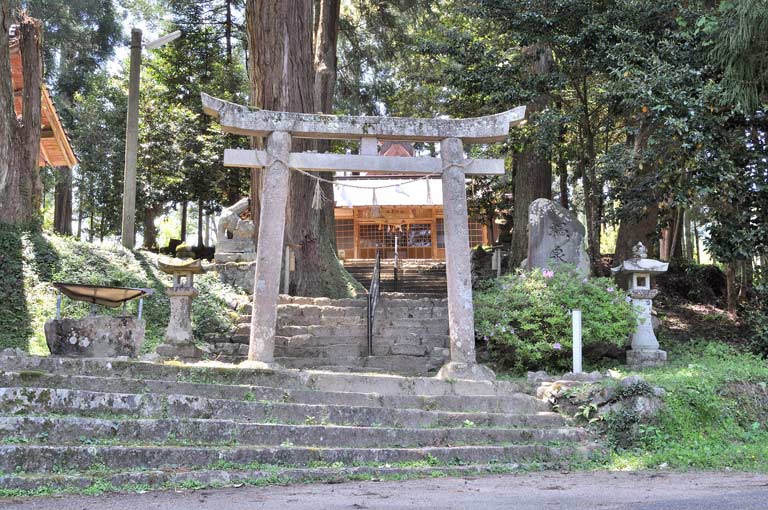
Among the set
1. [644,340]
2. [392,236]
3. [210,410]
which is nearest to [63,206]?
[392,236]

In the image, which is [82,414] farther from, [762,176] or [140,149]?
[140,149]

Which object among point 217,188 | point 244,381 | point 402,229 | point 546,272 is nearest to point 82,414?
point 244,381

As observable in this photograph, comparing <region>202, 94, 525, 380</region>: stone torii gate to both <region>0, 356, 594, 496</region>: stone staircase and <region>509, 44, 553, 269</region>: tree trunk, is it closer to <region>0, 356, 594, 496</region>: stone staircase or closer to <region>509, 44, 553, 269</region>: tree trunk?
<region>0, 356, 594, 496</region>: stone staircase

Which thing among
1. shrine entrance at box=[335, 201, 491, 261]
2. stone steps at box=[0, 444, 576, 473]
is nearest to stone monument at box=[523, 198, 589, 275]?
stone steps at box=[0, 444, 576, 473]

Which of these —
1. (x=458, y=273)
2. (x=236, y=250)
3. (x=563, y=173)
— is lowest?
(x=458, y=273)

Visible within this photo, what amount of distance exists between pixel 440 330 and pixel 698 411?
475 cm

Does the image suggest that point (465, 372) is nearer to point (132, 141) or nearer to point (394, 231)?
point (132, 141)

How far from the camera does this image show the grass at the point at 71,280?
1167 cm

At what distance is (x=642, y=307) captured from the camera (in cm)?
1084

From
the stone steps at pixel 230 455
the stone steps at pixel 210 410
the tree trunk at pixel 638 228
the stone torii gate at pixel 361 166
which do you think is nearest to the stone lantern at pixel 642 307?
the tree trunk at pixel 638 228

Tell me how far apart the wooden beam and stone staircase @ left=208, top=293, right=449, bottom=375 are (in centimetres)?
292

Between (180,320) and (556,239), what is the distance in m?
6.92

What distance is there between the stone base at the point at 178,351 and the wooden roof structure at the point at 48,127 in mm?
9712

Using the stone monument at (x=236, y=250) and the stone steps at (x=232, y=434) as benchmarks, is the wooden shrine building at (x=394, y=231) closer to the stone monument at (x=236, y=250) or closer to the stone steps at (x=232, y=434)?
the stone monument at (x=236, y=250)
